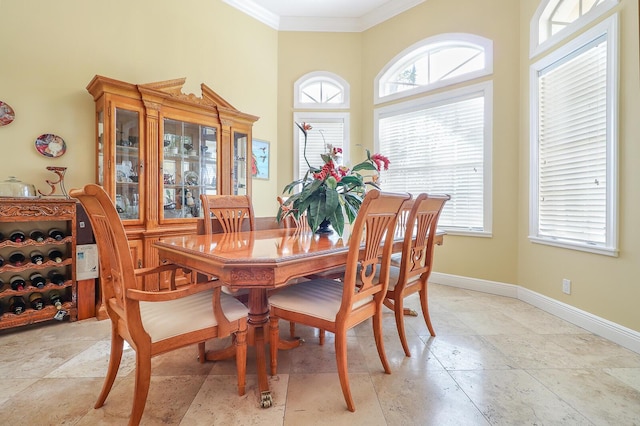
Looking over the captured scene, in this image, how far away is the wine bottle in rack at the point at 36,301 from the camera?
7.37ft

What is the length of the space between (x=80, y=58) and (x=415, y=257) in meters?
3.43

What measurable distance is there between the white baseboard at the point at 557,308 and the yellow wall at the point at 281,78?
0.07 meters

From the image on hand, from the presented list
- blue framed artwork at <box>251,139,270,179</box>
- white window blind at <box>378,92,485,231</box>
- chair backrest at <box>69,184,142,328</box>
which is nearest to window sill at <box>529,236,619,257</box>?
white window blind at <box>378,92,485,231</box>

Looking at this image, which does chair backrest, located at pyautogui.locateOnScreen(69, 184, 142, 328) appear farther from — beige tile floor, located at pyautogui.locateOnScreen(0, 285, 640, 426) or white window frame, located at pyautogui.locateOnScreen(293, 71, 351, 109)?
white window frame, located at pyautogui.locateOnScreen(293, 71, 351, 109)

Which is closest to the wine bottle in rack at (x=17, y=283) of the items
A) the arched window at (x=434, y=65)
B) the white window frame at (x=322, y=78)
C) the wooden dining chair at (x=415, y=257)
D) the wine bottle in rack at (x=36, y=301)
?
the wine bottle in rack at (x=36, y=301)

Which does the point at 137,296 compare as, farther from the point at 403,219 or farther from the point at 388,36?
the point at 388,36

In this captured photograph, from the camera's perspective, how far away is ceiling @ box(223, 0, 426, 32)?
154 inches

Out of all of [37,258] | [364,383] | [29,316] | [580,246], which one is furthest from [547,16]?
[29,316]

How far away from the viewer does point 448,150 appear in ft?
11.8

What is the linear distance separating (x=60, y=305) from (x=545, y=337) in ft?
12.7

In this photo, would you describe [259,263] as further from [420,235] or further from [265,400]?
[420,235]

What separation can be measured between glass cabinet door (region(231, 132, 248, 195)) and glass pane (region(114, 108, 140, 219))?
104 cm

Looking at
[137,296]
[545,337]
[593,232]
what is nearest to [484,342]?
[545,337]

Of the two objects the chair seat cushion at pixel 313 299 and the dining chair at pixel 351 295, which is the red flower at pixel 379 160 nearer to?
the dining chair at pixel 351 295
